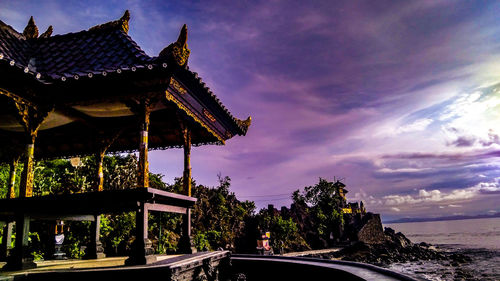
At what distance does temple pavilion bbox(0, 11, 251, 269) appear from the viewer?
6770 millimetres

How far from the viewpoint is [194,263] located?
7109 mm

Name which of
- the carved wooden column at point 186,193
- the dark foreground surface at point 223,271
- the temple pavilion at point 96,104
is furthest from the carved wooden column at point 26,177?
the carved wooden column at point 186,193

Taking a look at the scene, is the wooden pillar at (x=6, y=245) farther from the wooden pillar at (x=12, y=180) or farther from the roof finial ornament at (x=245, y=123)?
the roof finial ornament at (x=245, y=123)

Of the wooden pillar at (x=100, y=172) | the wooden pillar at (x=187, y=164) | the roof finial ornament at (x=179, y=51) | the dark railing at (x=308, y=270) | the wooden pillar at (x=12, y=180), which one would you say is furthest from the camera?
the wooden pillar at (x=100, y=172)

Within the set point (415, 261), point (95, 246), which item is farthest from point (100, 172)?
point (415, 261)

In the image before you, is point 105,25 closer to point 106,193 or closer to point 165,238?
point 106,193

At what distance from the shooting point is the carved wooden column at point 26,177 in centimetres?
682

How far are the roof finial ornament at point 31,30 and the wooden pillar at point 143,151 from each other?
5073 millimetres

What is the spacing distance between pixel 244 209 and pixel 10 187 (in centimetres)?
3086

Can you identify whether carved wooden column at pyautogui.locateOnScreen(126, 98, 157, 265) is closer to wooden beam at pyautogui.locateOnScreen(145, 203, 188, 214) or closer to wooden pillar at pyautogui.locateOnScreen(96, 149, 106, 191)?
wooden beam at pyautogui.locateOnScreen(145, 203, 188, 214)

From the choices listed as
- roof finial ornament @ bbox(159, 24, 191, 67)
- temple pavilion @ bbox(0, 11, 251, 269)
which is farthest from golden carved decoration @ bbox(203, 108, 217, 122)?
roof finial ornament @ bbox(159, 24, 191, 67)

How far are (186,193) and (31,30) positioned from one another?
684 centimetres

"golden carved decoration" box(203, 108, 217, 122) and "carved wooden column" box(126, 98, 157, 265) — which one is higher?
"golden carved decoration" box(203, 108, 217, 122)

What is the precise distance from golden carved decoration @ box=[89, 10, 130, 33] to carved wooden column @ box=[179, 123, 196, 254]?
3231mm
